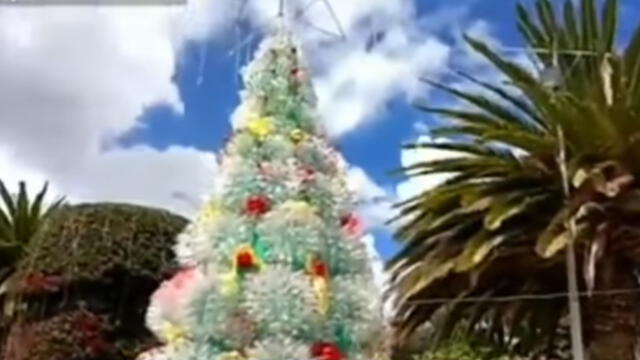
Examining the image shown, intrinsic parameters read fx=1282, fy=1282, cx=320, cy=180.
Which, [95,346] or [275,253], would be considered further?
[95,346]

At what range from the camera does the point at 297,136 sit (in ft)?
22.9

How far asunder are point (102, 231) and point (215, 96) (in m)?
6.18

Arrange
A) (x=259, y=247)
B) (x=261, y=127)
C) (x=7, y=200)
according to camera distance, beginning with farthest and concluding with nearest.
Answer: (x=7, y=200) < (x=261, y=127) < (x=259, y=247)

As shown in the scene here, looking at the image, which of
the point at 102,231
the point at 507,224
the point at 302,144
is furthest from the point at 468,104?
the point at 302,144

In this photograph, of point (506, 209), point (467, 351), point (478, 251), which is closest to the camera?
point (506, 209)

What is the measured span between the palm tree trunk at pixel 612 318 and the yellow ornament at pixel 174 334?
5.62 meters

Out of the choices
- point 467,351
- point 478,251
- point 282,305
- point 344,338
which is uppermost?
point 478,251

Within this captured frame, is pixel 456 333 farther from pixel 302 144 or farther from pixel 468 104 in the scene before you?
pixel 302 144

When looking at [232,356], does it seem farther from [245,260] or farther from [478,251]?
[478,251]

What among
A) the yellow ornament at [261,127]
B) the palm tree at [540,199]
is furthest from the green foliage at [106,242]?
the yellow ornament at [261,127]

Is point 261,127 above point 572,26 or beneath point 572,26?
beneath

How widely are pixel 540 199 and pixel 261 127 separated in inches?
205

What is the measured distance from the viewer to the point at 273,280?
649cm

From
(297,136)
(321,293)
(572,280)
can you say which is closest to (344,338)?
(321,293)
